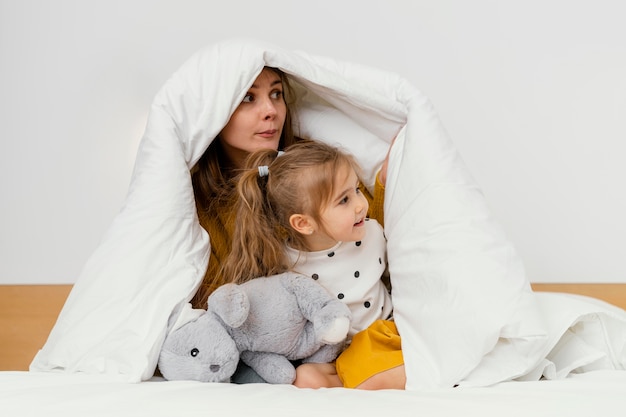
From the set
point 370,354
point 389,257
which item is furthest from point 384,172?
point 370,354

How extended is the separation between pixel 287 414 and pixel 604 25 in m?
1.52

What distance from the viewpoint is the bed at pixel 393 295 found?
0.93m

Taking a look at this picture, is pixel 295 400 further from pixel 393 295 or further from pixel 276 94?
pixel 276 94

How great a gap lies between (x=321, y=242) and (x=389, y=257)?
12cm

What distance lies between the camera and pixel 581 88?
1.95 meters

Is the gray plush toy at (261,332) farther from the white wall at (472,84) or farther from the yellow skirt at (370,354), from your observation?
the white wall at (472,84)

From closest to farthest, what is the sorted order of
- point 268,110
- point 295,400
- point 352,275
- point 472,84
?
point 295,400
point 352,275
point 268,110
point 472,84

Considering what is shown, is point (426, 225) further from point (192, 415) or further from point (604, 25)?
point (604, 25)

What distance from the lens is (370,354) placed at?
1.16m

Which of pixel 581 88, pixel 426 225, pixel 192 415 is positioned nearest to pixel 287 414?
pixel 192 415

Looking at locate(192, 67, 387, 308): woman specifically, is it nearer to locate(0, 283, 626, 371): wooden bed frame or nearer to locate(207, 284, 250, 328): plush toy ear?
locate(207, 284, 250, 328): plush toy ear

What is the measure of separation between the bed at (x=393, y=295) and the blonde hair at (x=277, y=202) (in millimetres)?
93

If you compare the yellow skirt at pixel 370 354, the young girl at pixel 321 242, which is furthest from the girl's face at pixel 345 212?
the yellow skirt at pixel 370 354

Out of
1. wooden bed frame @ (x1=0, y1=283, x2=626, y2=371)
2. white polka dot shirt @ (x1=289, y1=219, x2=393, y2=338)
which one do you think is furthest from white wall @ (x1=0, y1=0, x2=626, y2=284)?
Result: white polka dot shirt @ (x1=289, y1=219, x2=393, y2=338)
